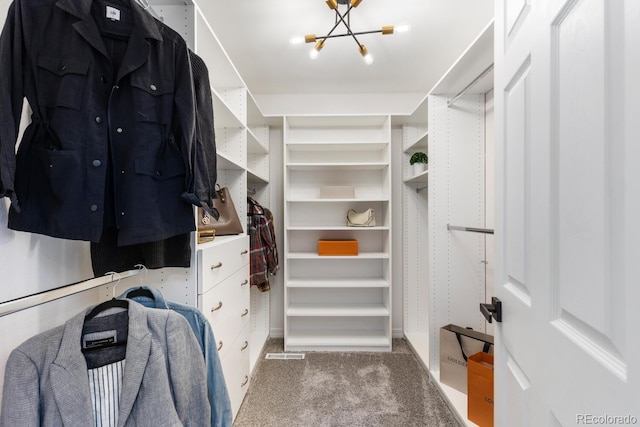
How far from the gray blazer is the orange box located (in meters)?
1.75

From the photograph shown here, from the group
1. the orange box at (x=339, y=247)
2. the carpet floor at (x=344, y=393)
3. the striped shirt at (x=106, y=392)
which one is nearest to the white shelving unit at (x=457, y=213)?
the carpet floor at (x=344, y=393)

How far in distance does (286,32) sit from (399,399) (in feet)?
8.90

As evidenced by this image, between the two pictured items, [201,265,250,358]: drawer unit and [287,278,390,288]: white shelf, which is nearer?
[201,265,250,358]: drawer unit

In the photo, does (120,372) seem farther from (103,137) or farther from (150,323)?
(103,137)

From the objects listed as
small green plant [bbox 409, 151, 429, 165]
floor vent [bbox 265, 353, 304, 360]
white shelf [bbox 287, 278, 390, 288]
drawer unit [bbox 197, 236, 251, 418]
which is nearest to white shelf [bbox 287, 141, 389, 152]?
small green plant [bbox 409, 151, 429, 165]

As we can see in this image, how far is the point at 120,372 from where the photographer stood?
82 centimetres

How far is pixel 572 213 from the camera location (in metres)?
0.56

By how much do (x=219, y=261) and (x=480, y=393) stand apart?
162cm

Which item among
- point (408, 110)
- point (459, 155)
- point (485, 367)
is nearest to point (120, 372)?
point (485, 367)

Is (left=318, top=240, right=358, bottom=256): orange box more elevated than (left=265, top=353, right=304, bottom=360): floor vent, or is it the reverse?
(left=318, top=240, right=358, bottom=256): orange box

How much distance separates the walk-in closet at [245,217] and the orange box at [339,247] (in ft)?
2.42

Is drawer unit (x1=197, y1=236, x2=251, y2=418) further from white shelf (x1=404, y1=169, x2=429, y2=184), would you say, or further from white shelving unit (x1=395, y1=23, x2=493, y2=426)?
white shelf (x1=404, y1=169, x2=429, y2=184)

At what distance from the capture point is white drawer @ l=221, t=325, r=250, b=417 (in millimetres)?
1551

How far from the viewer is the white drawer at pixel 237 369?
155 cm
